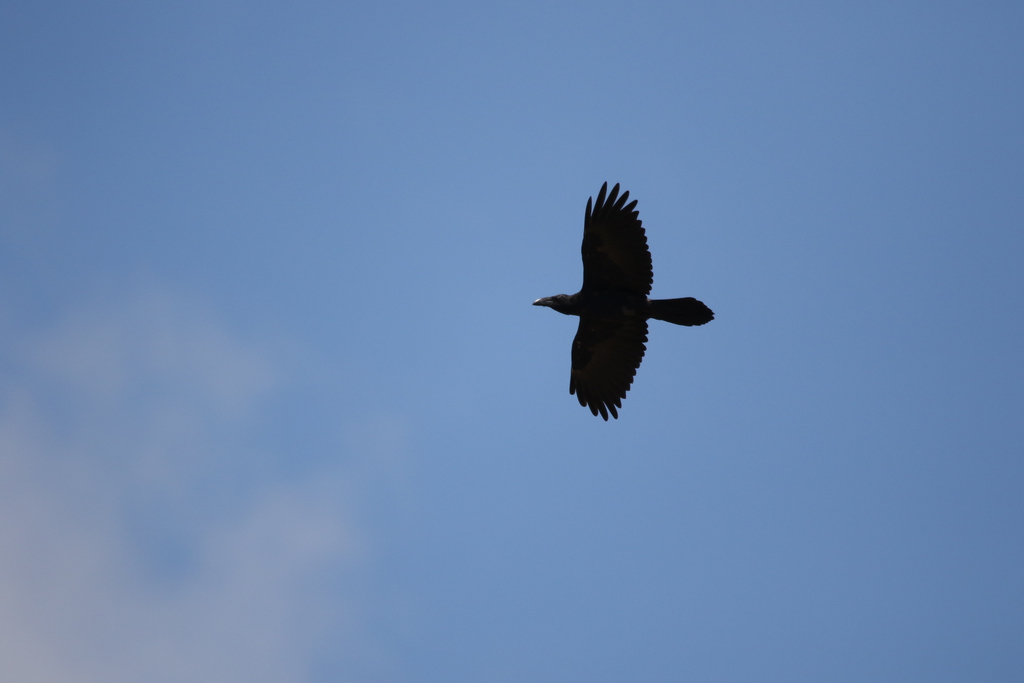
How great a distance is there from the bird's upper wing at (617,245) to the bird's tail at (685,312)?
735 millimetres

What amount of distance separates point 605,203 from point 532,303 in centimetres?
263

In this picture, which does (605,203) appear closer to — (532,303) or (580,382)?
(532,303)

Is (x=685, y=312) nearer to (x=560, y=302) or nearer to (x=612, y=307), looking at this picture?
(x=612, y=307)

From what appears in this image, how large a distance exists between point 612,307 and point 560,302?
3.89 feet

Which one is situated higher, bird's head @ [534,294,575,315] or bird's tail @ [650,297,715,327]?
bird's head @ [534,294,575,315]

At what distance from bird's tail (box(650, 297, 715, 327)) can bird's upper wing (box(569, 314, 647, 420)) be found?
1017mm

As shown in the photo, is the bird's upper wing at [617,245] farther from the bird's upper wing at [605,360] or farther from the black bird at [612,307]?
the bird's upper wing at [605,360]

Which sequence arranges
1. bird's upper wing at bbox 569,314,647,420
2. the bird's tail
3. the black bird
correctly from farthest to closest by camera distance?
bird's upper wing at bbox 569,314,647,420 → the black bird → the bird's tail

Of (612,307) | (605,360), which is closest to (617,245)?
(612,307)

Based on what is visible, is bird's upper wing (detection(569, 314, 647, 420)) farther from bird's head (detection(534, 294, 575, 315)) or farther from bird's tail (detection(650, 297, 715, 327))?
bird's tail (detection(650, 297, 715, 327))

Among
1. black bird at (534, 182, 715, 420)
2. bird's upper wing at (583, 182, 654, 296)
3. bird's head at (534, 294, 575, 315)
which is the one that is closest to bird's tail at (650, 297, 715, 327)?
black bird at (534, 182, 715, 420)

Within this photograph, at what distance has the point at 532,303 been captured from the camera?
1547cm

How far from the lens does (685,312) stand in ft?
43.8

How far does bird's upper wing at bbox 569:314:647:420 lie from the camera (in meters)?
15.0
